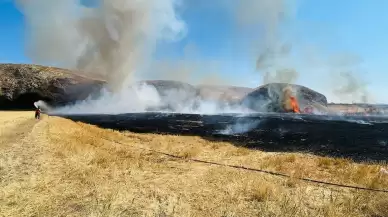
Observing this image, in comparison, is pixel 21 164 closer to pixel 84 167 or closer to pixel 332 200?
pixel 84 167

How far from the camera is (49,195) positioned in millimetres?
11438

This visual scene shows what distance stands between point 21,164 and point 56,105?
643 feet

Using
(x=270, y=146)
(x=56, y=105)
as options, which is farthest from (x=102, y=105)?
(x=270, y=146)

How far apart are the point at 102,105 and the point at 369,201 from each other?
18536 centimetres

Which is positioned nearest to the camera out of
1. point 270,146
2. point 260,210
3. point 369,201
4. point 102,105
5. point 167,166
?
point 260,210

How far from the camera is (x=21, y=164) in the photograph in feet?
49.3

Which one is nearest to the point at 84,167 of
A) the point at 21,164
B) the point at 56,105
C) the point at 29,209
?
the point at 21,164

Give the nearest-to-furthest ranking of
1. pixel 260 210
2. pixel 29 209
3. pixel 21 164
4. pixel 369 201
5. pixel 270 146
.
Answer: pixel 29 209 < pixel 260 210 < pixel 369 201 < pixel 21 164 < pixel 270 146

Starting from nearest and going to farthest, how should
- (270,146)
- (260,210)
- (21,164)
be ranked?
(260,210) → (21,164) → (270,146)

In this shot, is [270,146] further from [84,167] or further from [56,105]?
[56,105]

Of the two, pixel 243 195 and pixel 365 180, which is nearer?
pixel 243 195

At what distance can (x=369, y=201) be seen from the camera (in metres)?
12.2

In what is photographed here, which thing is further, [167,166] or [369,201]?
[167,166]

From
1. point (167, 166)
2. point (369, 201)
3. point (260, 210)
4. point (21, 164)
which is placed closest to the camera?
point (260, 210)
